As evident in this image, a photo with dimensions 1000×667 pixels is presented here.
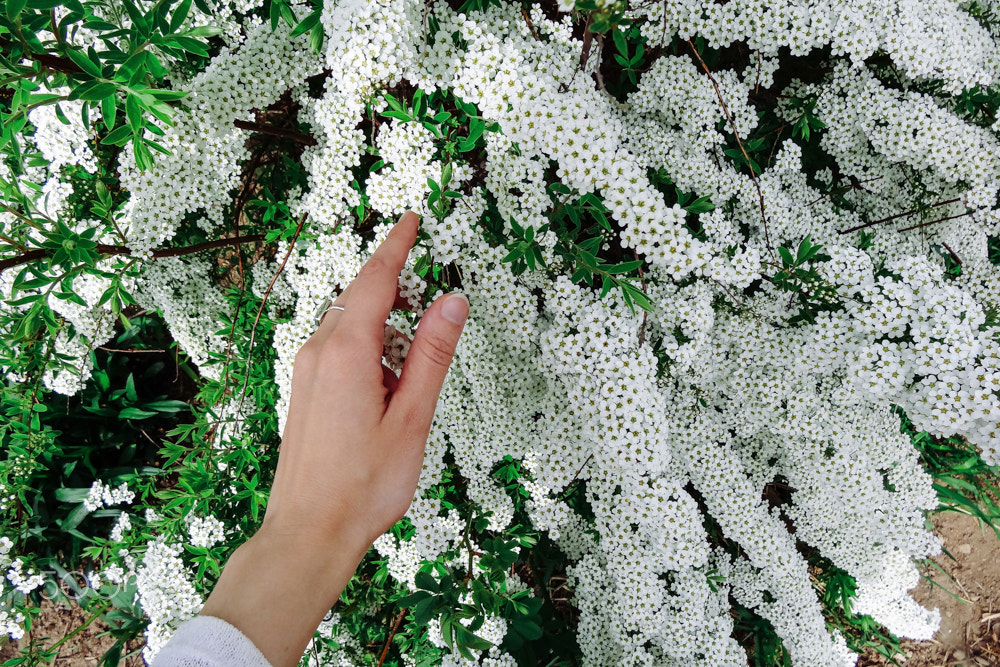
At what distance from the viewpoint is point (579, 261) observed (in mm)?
2139

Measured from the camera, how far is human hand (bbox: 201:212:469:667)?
6.38 feet

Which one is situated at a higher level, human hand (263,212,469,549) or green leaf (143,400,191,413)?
human hand (263,212,469,549)

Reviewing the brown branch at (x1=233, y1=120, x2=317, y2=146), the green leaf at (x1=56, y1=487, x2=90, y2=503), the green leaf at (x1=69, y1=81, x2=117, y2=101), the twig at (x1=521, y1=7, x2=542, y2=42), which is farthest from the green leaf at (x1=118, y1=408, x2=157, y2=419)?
the twig at (x1=521, y1=7, x2=542, y2=42)

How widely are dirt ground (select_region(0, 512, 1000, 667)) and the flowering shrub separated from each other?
1899 millimetres

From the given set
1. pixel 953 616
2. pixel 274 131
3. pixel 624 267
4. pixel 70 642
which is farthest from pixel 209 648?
pixel 953 616

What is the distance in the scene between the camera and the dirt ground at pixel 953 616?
5676 mm

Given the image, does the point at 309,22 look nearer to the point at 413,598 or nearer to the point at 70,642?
the point at 413,598

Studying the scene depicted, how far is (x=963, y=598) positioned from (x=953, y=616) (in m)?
0.23

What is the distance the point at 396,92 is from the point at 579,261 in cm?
186

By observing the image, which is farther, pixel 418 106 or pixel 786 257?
pixel 786 257

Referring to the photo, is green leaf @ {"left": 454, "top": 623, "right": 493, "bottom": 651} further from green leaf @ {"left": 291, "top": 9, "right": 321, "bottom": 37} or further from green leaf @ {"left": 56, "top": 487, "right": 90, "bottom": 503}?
green leaf @ {"left": 56, "top": 487, "right": 90, "bottom": 503}

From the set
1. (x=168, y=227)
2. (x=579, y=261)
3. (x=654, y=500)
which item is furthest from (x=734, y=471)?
(x=168, y=227)

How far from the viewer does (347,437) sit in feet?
6.63

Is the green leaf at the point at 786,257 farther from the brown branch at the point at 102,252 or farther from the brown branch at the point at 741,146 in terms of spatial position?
the brown branch at the point at 102,252
